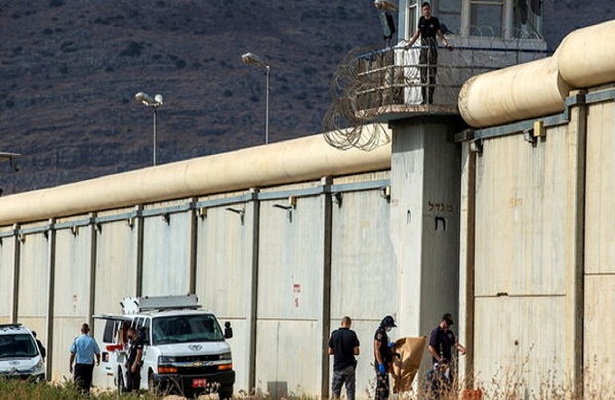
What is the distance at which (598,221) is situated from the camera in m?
26.0

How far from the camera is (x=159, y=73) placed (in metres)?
140

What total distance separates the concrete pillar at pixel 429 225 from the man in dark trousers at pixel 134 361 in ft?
24.4

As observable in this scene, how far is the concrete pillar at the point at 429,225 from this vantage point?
30859 mm

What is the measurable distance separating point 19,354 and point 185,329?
598cm

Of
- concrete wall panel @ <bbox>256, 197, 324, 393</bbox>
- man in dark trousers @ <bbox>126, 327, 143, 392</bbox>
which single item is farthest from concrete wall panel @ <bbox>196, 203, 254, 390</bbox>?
man in dark trousers @ <bbox>126, 327, 143, 392</bbox>

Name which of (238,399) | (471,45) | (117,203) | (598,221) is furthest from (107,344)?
(598,221)

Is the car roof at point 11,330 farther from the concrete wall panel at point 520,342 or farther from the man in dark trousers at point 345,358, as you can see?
the concrete wall panel at point 520,342

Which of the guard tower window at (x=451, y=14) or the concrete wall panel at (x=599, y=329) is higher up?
the guard tower window at (x=451, y=14)

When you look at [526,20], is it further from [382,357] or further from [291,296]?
[291,296]

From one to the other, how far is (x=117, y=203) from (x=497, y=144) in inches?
827

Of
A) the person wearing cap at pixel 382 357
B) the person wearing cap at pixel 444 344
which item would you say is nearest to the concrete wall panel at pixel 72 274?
the person wearing cap at pixel 382 357

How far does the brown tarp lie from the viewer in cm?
2855

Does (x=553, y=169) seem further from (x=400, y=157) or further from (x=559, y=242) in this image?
(x=400, y=157)

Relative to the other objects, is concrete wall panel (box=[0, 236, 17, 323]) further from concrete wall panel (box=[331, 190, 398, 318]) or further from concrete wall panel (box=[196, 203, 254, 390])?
concrete wall panel (box=[331, 190, 398, 318])
